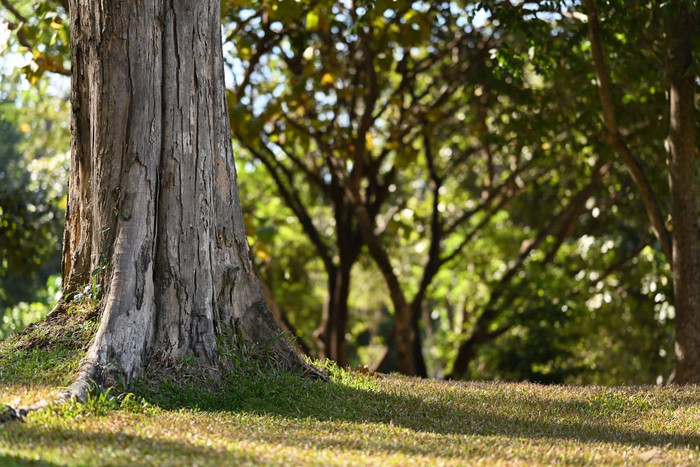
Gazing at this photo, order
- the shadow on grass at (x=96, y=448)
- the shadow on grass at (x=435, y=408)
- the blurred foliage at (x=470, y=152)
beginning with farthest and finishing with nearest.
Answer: the blurred foliage at (x=470, y=152) → the shadow on grass at (x=435, y=408) → the shadow on grass at (x=96, y=448)

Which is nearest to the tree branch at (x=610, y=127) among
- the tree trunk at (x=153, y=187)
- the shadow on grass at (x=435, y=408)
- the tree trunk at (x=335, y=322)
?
the shadow on grass at (x=435, y=408)

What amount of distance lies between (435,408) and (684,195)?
4732 millimetres

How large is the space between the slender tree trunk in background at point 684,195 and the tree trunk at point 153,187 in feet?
16.0

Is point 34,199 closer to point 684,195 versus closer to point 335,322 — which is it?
point 335,322

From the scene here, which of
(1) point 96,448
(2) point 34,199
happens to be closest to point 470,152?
(2) point 34,199

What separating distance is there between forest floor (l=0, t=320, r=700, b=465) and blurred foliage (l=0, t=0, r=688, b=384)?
170 cm

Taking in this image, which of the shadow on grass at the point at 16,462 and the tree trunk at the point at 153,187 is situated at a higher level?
the tree trunk at the point at 153,187

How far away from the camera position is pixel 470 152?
16.0 meters

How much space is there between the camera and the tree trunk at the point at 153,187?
18.9 feet

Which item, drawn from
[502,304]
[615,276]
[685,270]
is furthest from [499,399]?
[615,276]

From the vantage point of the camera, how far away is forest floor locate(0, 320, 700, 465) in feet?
14.0

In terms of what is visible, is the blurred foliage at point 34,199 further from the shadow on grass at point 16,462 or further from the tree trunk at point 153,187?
the shadow on grass at point 16,462

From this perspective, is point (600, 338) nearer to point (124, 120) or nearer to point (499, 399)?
point (499, 399)

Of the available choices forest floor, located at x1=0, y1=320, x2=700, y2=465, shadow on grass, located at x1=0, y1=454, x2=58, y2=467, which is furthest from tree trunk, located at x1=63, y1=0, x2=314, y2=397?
shadow on grass, located at x1=0, y1=454, x2=58, y2=467
